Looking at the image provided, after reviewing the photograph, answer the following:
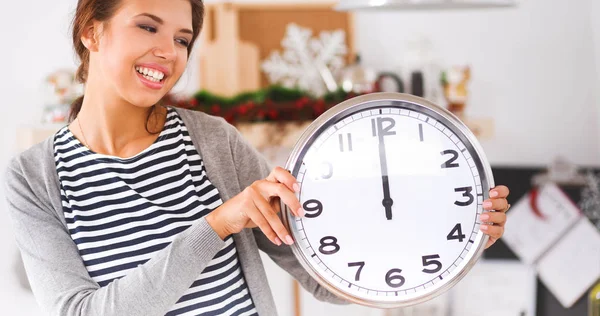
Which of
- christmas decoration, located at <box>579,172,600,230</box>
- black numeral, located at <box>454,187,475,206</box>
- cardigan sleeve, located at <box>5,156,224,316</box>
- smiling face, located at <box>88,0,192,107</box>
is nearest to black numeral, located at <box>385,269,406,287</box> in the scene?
black numeral, located at <box>454,187,475,206</box>

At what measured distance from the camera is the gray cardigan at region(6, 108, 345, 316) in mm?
917

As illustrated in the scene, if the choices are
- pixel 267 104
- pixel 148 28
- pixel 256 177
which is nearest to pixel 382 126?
pixel 256 177

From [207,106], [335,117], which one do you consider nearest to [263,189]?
[335,117]

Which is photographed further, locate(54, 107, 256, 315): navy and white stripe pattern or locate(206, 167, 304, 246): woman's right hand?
locate(54, 107, 256, 315): navy and white stripe pattern

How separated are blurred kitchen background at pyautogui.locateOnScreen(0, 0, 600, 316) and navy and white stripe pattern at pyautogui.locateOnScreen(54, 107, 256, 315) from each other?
1018mm

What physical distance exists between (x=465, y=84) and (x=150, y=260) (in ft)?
4.96

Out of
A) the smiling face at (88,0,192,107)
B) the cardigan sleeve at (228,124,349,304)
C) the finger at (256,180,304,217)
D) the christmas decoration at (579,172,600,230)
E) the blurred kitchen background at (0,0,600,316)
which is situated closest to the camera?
the finger at (256,180,304,217)

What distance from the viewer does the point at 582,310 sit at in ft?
7.43

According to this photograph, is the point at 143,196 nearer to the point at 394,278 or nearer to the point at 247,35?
the point at 394,278

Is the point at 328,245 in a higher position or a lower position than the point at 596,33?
lower

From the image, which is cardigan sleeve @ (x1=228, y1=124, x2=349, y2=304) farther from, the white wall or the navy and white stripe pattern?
the white wall

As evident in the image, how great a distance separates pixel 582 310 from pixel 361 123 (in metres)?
1.69

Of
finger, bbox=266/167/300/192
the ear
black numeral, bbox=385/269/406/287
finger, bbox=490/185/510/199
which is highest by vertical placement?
the ear

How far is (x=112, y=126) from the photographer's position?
1078mm
